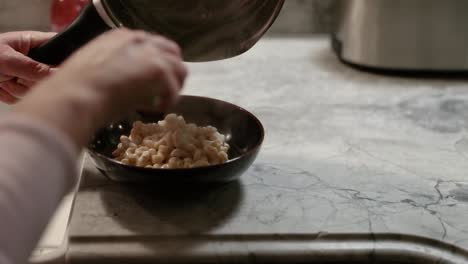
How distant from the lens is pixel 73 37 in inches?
30.7

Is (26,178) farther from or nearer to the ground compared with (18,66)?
farther from the ground

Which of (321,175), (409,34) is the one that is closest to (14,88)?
(321,175)

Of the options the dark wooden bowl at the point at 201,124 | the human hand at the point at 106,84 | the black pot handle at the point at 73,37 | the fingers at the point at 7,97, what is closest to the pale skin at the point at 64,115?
the human hand at the point at 106,84

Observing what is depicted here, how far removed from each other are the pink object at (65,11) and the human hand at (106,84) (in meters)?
0.69

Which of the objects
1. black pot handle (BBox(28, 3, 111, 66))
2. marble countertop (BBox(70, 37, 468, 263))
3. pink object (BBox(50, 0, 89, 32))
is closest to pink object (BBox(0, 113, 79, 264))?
marble countertop (BBox(70, 37, 468, 263))

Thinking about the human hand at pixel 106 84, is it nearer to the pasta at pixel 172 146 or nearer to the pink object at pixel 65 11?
the pasta at pixel 172 146

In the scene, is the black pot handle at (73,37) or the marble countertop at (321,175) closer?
the marble countertop at (321,175)

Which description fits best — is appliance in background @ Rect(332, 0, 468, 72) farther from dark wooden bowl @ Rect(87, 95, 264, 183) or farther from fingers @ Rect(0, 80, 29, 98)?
fingers @ Rect(0, 80, 29, 98)

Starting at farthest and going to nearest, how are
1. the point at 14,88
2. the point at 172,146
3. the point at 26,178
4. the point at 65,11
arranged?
the point at 65,11, the point at 14,88, the point at 172,146, the point at 26,178

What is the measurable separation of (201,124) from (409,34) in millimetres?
510

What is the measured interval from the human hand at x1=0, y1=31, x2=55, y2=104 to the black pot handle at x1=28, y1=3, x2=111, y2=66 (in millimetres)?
16

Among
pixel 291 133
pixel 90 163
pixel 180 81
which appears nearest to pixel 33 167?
pixel 180 81

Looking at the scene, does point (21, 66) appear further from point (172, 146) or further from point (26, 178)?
point (26, 178)

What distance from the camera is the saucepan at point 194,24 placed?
79 centimetres
